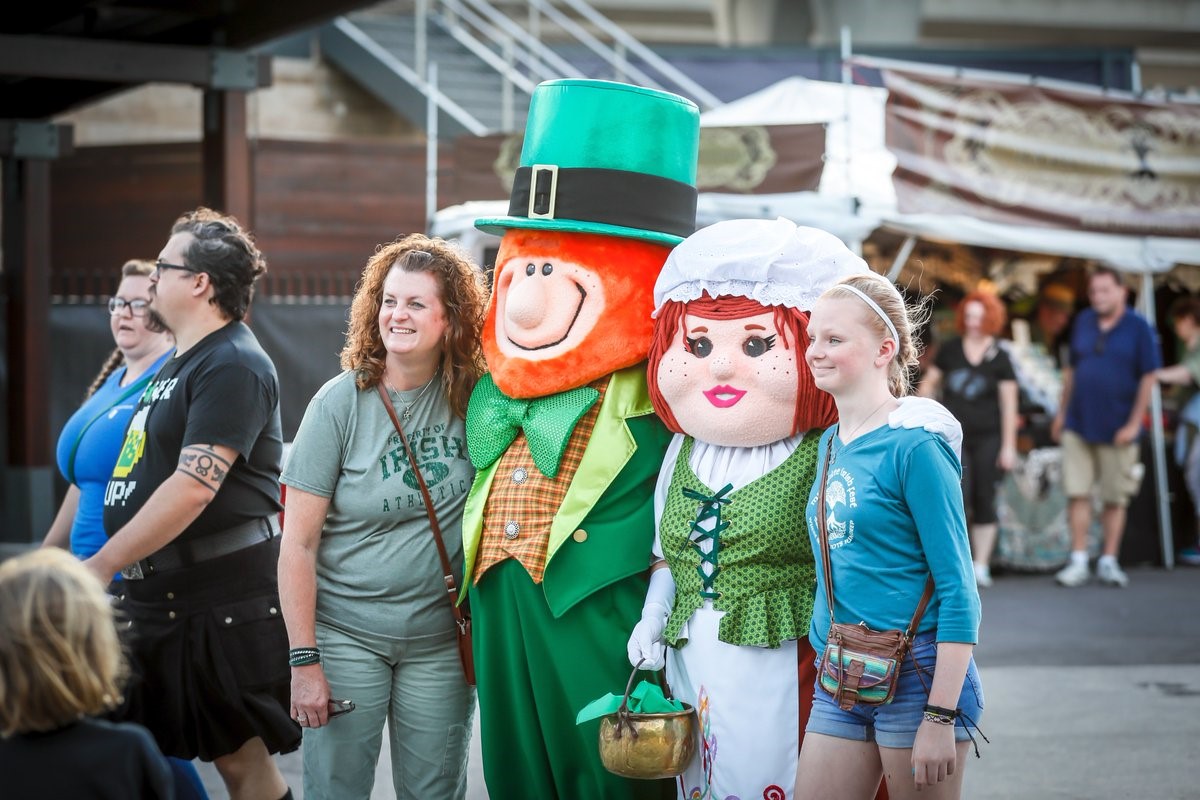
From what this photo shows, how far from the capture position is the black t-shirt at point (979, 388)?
28.1 feet

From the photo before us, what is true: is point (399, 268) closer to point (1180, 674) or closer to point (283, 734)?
point (283, 734)

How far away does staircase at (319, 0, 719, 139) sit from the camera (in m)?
13.2

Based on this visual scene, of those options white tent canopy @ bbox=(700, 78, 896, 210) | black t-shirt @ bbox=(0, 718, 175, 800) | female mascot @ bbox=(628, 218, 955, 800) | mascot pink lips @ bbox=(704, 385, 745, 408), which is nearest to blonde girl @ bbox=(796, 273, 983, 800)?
female mascot @ bbox=(628, 218, 955, 800)

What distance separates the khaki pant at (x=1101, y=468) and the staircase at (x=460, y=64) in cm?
542

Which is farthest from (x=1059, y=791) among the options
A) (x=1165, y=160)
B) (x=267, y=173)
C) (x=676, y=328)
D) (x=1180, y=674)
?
(x=267, y=173)

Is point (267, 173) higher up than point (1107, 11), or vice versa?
point (1107, 11)

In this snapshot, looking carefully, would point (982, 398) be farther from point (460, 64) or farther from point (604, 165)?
point (460, 64)

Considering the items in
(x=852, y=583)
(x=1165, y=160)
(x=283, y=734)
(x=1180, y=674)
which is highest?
(x=1165, y=160)

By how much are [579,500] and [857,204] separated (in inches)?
203

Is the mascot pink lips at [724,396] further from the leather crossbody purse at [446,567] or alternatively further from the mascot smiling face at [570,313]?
the leather crossbody purse at [446,567]

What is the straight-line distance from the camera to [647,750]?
315cm

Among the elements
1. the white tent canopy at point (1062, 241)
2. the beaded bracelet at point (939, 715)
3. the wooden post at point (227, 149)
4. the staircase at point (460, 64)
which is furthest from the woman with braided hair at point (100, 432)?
the staircase at point (460, 64)

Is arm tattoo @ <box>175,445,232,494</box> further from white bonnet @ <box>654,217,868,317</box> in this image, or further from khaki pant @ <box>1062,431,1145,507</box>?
khaki pant @ <box>1062,431,1145,507</box>

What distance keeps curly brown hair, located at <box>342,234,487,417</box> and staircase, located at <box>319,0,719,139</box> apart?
9056 millimetres
